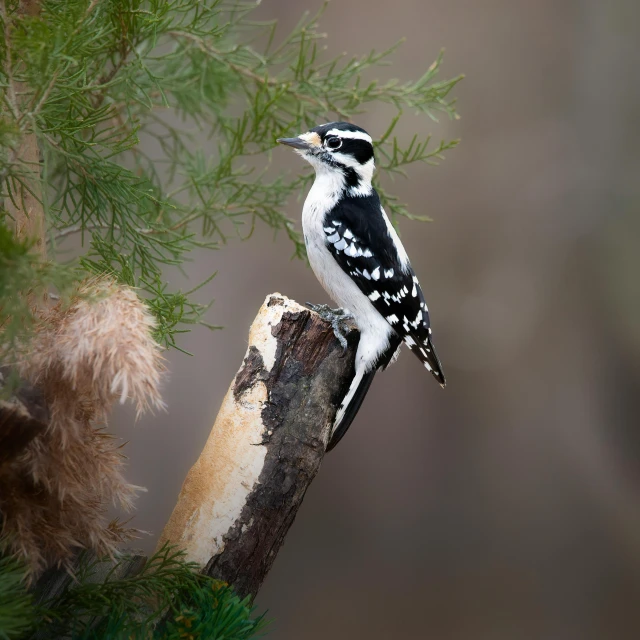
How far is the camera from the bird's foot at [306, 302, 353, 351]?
3.51 ft

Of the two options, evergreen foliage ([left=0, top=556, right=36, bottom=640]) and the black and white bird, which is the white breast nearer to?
the black and white bird

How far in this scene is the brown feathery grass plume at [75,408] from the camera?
2.47 ft

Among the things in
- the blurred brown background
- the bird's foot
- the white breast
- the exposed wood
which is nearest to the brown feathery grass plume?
the exposed wood

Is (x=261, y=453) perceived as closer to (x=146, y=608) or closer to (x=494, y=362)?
(x=146, y=608)

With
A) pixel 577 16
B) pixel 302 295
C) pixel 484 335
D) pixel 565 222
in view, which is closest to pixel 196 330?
pixel 302 295

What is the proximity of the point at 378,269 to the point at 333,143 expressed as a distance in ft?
0.78

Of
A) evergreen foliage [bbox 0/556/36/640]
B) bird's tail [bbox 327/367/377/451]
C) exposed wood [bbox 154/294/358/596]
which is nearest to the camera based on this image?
evergreen foliage [bbox 0/556/36/640]

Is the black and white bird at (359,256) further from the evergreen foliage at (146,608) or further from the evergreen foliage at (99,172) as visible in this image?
the evergreen foliage at (146,608)

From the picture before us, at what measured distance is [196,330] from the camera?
208cm

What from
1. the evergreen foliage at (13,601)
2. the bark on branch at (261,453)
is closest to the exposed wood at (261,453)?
the bark on branch at (261,453)

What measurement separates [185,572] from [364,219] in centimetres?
65

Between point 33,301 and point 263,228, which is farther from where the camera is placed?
point 263,228

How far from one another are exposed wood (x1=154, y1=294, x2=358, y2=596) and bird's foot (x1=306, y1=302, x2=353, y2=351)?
2cm

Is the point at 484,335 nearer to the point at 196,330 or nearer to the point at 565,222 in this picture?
the point at 565,222
